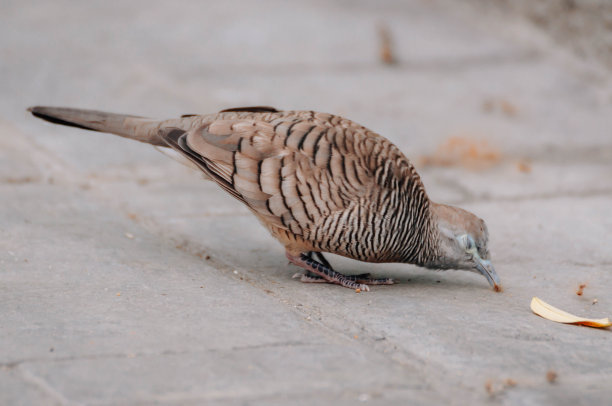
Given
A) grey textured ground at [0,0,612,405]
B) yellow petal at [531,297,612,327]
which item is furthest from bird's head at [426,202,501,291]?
yellow petal at [531,297,612,327]

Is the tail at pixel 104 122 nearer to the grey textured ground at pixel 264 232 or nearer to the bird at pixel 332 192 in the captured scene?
the bird at pixel 332 192

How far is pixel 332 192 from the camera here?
11.8ft

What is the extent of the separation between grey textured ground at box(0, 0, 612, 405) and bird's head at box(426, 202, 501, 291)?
12 cm

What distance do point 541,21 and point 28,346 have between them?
6.53 m

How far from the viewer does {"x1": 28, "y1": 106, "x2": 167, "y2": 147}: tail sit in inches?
156

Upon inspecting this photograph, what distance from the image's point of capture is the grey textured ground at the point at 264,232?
2738mm

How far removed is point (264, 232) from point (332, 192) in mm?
996

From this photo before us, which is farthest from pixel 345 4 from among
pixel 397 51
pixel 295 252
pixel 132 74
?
pixel 295 252

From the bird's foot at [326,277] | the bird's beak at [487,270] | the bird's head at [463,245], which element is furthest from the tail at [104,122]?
the bird's beak at [487,270]

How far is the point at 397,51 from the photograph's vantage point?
8086 millimetres

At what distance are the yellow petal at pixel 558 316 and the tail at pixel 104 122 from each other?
1.81m

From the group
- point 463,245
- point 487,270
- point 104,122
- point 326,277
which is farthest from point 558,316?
point 104,122

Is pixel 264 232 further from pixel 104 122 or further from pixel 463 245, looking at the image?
pixel 463 245

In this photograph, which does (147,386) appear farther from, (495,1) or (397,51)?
(495,1)
